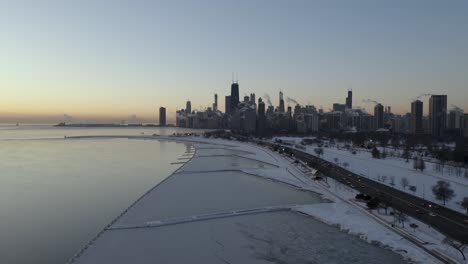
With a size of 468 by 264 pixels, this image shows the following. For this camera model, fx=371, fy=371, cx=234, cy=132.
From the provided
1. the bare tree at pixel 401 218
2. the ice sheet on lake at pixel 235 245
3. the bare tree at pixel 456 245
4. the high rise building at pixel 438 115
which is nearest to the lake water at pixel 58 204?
the ice sheet on lake at pixel 235 245

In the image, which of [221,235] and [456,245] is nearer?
[456,245]

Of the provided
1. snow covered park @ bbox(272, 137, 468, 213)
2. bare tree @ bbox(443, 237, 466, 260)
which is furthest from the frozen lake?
Result: snow covered park @ bbox(272, 137, 468, 213)

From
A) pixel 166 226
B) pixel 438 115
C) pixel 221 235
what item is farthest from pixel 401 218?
pixel 438 115

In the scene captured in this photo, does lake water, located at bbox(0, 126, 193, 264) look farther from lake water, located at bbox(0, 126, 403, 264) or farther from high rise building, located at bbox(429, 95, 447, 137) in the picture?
high rise building, located at bbox(429, 95, 447, 137)

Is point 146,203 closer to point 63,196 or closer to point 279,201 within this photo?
point 63,196

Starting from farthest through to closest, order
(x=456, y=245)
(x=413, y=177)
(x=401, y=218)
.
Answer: (x=413, y=177) < (x=401, y=218) < (x=456, y=245)

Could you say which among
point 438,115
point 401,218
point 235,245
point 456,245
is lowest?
point 235,245

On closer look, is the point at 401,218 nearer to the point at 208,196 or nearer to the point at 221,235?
the point at 221,235

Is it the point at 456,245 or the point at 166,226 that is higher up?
the point at 456,245

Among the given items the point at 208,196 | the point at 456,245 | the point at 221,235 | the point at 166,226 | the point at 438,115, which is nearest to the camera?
the point at 456,245
